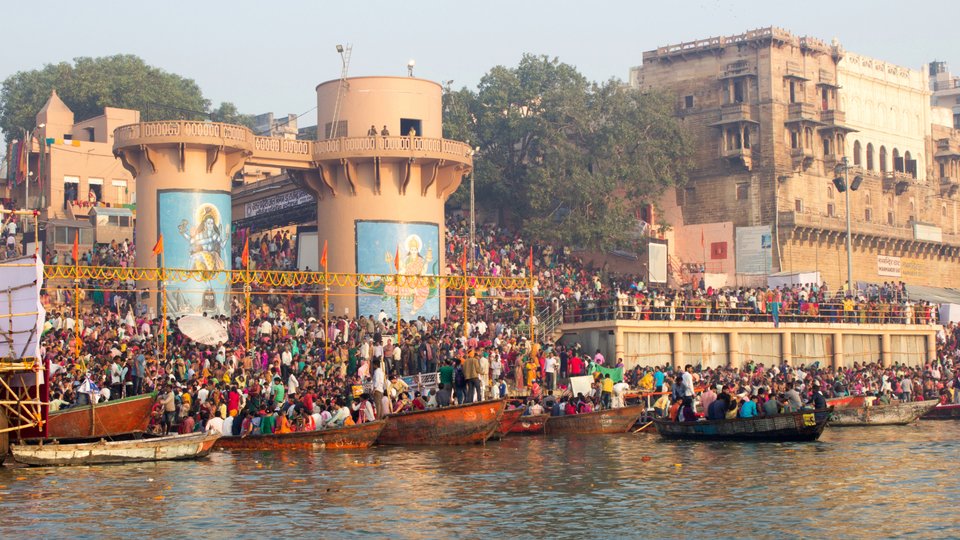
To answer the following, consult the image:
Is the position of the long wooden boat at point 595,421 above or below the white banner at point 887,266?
below

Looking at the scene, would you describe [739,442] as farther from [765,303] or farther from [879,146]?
[879,146]

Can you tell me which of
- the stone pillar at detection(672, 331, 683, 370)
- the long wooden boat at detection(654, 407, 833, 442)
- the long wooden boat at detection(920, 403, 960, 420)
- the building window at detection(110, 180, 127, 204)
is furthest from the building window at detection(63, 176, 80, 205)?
the long wooden boat at detection(654, 407, 833, 442)

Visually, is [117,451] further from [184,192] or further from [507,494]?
[184,192]

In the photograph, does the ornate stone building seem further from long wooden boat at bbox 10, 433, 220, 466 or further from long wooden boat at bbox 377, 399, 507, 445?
long wooden boat at bbox 10, 433, 220, 466

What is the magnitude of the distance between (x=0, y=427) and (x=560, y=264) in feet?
115

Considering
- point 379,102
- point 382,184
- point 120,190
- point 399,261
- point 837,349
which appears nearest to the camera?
point 399,261

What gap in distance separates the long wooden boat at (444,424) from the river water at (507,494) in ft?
1.53

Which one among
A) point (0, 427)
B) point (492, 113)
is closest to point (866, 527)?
point (0, 427)

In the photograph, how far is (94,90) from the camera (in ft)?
258

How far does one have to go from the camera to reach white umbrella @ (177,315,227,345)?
129 feet

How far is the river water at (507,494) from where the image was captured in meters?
21.0

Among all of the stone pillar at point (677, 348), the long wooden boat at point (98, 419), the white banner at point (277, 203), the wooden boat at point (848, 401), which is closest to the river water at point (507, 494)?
the long wooden boat at point (98, 419)

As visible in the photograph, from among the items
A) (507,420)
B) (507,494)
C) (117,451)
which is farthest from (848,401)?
(117,451)

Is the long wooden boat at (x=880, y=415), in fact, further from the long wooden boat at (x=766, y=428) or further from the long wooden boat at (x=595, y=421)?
the long wooden boat at (x=766, y=428)
